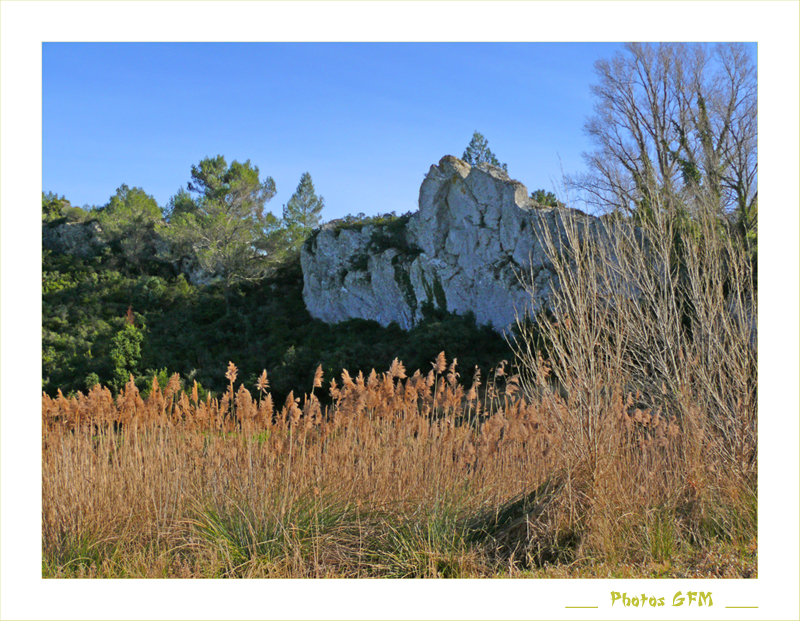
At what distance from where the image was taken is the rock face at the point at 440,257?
61.0ft

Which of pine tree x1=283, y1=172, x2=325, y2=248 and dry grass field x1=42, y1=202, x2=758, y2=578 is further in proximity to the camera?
pine tree x1=283, y1=172, x2=325, y2=248

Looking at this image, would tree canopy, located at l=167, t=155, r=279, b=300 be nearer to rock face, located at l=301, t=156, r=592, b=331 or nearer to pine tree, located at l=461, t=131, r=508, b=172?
rock face, located at l=301, t=156, r=592, b=331

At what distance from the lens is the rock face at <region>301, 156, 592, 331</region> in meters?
18.6

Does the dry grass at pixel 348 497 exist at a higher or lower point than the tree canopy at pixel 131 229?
lower

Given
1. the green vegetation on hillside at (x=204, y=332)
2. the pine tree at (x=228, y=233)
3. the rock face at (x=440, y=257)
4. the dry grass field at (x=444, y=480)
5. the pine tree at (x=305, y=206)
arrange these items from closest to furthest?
the dry grass field at (x=444, y=480)
the green vegetation on hillside at (x=204, y=332)
the rock face at (x=440, y=257)
the pine tree at (x=228, y=233)
the pine tree at (x=305, y=206)

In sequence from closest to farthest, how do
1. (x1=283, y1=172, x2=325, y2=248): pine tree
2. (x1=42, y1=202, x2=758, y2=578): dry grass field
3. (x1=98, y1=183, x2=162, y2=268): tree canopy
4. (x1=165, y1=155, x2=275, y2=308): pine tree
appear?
(x1=42, y1=202, x2=758, y2=578): dry grass field, (x1=165, y1=155, x2=275, y2=308): pine tree, (x1=98, y1=183, x2=162, y2=268): tree canopy, (x1=283, y1=172, x2=325, y2=248): pine tree

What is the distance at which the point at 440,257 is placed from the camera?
20.6 meters

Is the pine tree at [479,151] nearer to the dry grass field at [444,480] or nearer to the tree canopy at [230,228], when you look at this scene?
the tree canopy at [230,228]

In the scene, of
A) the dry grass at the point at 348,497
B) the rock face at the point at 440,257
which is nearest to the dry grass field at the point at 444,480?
the dry grass at the point at 348,497

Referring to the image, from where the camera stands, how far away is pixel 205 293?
84.9 feet

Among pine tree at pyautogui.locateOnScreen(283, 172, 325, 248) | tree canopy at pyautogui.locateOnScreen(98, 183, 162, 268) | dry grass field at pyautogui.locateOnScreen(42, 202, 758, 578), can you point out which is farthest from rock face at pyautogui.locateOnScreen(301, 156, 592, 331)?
dry grass field at pyautogui.locateOnScreen(42, 202, 758, 578)

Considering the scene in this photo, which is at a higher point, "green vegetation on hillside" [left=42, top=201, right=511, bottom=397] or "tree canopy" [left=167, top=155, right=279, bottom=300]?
"tree canopy" [left=167, top=155, right=279, bottom=300]

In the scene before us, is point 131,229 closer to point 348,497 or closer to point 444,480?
point 348,497

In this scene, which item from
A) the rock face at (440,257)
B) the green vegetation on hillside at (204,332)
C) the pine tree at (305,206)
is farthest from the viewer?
the pine tree at (305,206)
